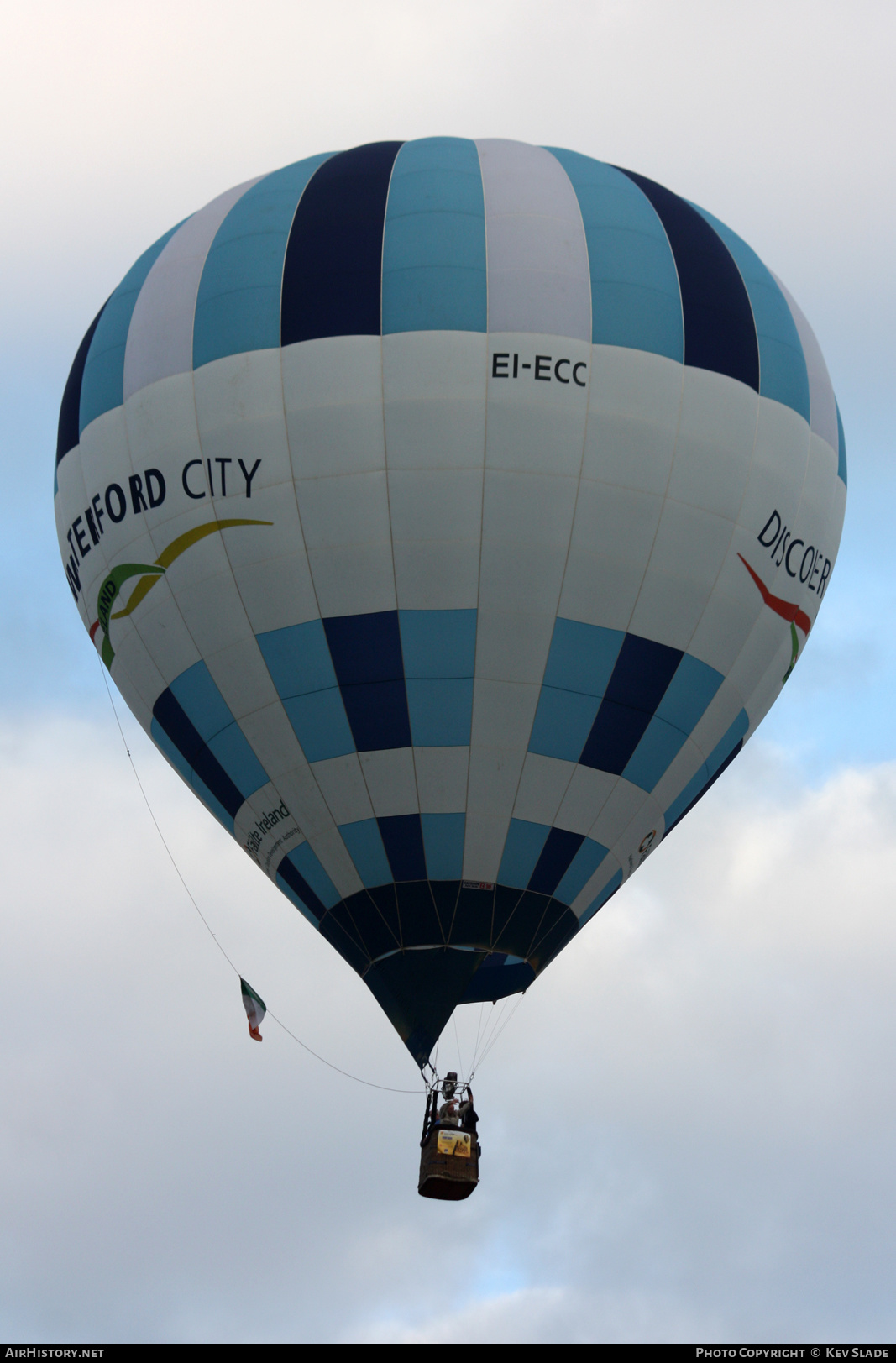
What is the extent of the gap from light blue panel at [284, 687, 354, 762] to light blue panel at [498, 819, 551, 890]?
1613mm

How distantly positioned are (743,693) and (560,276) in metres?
4.27

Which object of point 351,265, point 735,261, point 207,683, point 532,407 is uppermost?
point 735,261

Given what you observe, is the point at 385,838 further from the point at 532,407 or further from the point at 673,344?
the point at 673,344

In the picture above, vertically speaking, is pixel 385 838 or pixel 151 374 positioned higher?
pixel 151 374

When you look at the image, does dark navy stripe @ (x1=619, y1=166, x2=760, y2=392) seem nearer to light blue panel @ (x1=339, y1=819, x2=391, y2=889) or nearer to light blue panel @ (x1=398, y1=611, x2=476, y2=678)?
light blue panel @ (x1=398, y1=611, x2=476, y2=678)

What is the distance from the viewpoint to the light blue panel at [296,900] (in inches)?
728

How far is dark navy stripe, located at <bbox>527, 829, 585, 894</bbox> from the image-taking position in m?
17.9

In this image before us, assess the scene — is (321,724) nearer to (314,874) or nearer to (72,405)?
(314,874)

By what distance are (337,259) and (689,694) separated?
5023 mm

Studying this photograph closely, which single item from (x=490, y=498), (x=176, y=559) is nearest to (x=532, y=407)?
(x=490, y=498)

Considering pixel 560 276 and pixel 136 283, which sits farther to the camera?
pixel 136 283

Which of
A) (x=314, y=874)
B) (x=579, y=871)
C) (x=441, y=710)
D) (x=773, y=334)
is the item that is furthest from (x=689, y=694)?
(x=314, y=874)

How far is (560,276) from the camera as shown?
58.7 feet

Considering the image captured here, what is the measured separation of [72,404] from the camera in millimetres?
19641
